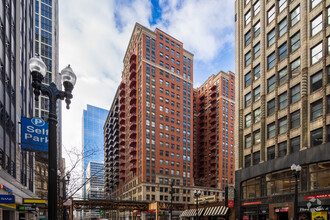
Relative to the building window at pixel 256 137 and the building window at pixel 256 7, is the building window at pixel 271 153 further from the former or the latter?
the building window at pixel 256 7

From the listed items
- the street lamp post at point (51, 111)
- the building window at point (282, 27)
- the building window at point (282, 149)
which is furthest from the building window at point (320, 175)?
the street lamp post at point (51, 111)

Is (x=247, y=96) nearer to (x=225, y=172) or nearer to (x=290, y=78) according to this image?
(x=290, y=78)

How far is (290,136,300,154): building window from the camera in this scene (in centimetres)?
2802

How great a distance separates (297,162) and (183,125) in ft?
200

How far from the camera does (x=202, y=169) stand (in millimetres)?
111312

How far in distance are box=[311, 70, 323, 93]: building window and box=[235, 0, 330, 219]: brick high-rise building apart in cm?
11

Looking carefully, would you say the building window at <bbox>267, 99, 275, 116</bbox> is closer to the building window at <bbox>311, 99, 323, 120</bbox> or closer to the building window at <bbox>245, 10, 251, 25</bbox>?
the building window at <bbox>311, 99, 323, 120</bbox>

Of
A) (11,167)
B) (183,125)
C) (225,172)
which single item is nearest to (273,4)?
(11,167)

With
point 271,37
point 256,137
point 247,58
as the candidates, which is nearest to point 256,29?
point 271,37

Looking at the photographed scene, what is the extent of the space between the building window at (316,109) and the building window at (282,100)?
4.14 m

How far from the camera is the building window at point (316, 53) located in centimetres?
2641

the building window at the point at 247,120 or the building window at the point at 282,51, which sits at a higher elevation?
the building window at the point at 282,51

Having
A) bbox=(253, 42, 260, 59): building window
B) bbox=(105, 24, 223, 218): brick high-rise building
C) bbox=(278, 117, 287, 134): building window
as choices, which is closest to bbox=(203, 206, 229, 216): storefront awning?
bbox=(278, 117, 287, 134): building window

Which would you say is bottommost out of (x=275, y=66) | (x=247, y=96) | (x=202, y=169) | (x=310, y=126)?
(x=202, y=169)
